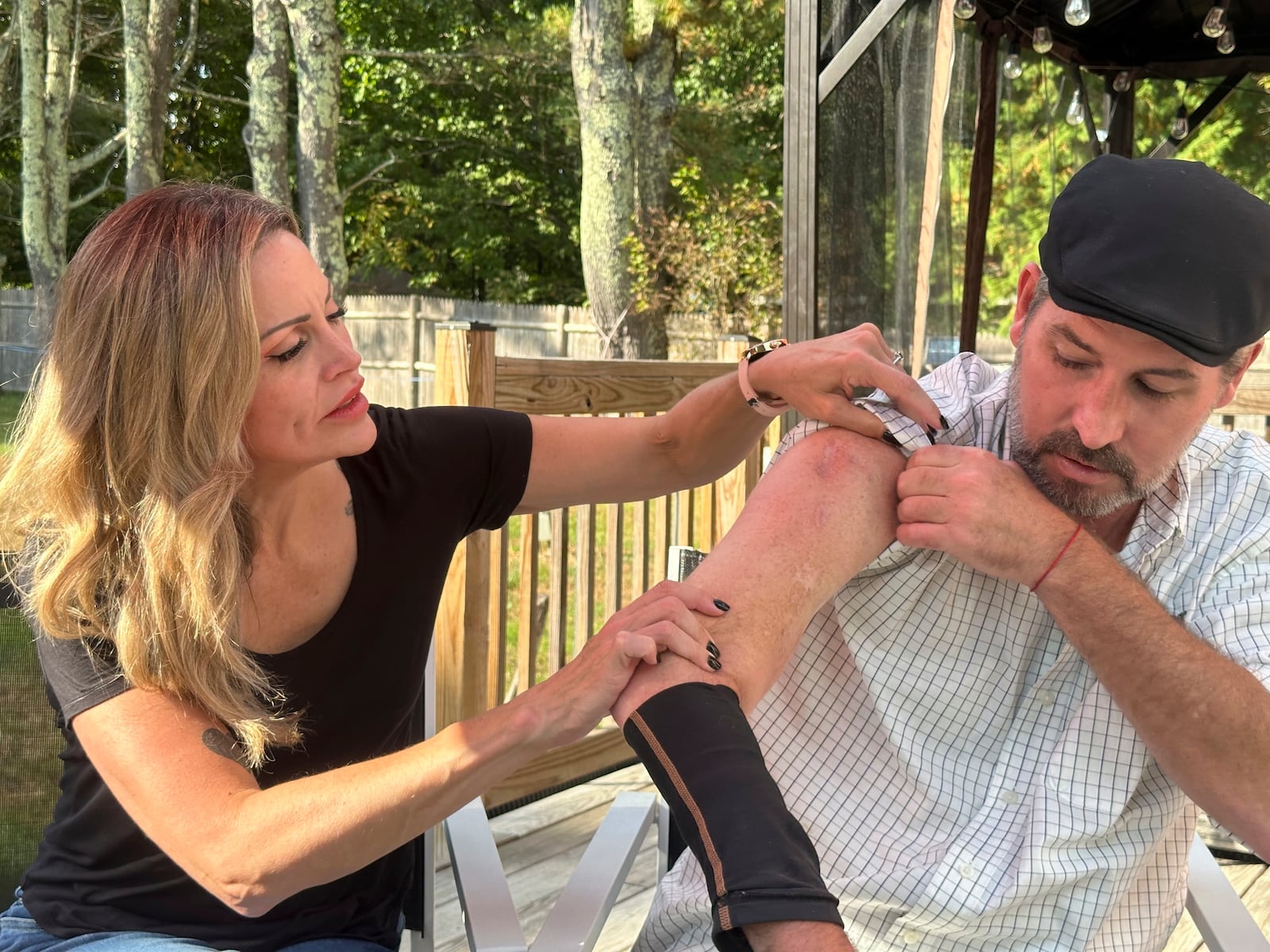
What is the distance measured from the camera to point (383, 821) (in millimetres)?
1308

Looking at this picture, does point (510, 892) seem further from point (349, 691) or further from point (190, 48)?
point (190, 48)

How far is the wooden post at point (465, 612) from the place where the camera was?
9.48 ft

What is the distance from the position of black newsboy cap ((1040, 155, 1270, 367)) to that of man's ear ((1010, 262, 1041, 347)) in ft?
0.53

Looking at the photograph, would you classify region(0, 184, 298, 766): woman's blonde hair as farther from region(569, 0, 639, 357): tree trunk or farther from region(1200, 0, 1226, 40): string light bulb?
region(569, 0, 639, 357): tree trunk

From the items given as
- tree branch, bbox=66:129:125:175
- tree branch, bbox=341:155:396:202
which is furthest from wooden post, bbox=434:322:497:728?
tree branch, bbox=341:155:396:202

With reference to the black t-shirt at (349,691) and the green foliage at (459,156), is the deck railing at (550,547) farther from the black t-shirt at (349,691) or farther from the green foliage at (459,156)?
the green foliage at (459,156)

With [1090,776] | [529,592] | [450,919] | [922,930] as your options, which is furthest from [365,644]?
[529,592]

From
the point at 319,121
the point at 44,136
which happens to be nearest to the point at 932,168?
the point at 319,121

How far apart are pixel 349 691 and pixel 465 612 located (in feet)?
4.87

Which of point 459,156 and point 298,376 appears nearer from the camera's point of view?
point 298,376

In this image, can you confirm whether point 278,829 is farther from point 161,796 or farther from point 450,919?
point 450,919

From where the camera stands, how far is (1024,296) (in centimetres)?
150

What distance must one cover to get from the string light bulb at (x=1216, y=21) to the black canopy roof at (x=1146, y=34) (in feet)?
0.14

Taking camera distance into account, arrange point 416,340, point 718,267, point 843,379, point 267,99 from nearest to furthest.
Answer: point 843,379 < point 267,99 < point 718,267 < point 416,340
